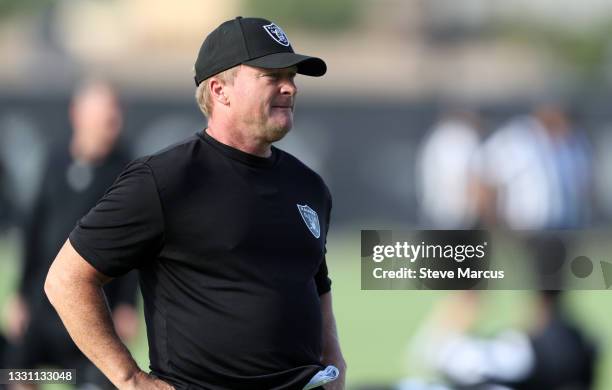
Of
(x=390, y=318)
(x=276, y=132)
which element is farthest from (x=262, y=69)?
(x=390, y=318)

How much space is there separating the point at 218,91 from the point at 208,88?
0.13 ft

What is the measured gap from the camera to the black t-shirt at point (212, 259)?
3279 millimetres

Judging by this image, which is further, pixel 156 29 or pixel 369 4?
pixel 369 4

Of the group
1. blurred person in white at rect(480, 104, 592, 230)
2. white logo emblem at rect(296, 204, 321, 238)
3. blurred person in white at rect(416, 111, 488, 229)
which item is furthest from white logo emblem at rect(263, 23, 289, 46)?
blurred person in white at rect(416, 111, 488, 229)

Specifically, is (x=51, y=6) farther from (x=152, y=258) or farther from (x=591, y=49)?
(x=152, y=258)

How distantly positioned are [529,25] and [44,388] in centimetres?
2627

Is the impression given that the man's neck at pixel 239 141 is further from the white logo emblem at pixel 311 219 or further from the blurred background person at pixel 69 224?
the blurred background person at pixel 69 224

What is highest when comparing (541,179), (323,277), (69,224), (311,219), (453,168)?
(453,168)

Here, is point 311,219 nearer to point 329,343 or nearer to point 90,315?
point 329,343

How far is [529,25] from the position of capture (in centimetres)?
3181

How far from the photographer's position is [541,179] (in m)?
9.46

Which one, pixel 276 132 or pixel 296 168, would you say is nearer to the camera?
pixel 276 132

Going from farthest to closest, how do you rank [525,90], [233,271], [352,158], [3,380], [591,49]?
Result: [591,49]
[525,90]
[352,158]
[3,380]
[233,271]

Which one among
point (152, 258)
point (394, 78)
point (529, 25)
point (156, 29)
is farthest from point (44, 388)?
point (529, 25)
